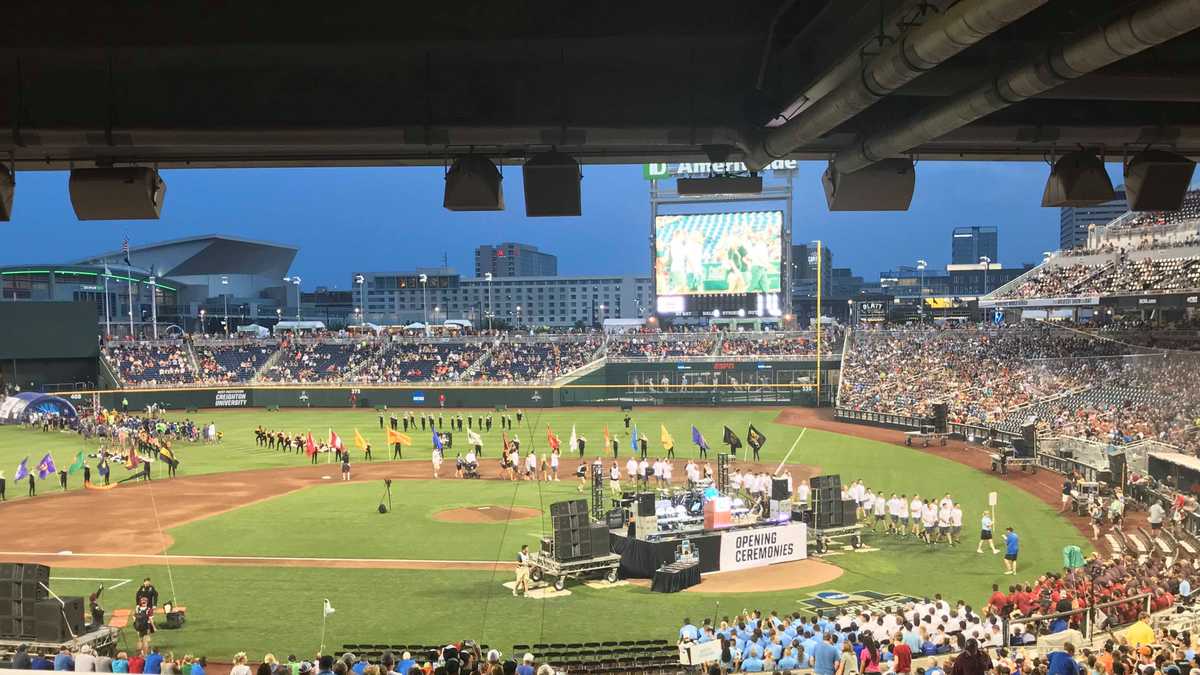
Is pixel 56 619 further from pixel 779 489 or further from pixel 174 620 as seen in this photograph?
pixel 779 489

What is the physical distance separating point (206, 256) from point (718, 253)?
83199mm

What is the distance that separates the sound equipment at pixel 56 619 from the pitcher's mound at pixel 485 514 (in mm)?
13894

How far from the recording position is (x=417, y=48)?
7.84 m

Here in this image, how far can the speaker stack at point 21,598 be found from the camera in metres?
14.9

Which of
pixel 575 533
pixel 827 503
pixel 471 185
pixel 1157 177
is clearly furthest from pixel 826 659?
pixel 827 503

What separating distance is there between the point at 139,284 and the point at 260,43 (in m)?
110

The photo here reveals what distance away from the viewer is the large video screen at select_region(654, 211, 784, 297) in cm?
7319

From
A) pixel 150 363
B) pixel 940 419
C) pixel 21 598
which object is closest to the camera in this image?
pixel 21 598

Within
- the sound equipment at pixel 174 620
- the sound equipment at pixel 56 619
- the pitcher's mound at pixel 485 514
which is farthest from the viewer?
the pitcher's mound at pixel 485 514

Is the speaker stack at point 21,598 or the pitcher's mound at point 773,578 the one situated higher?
the speaker stack at point 21,598

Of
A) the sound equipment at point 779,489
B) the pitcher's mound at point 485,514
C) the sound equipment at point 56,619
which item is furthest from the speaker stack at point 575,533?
the sound equipment at point 56,619

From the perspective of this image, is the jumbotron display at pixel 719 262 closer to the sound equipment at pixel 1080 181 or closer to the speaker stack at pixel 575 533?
the speaker stack at pixel 575 533

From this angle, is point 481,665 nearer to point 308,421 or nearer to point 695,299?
point 308,421

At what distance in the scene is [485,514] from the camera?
28.9 m
